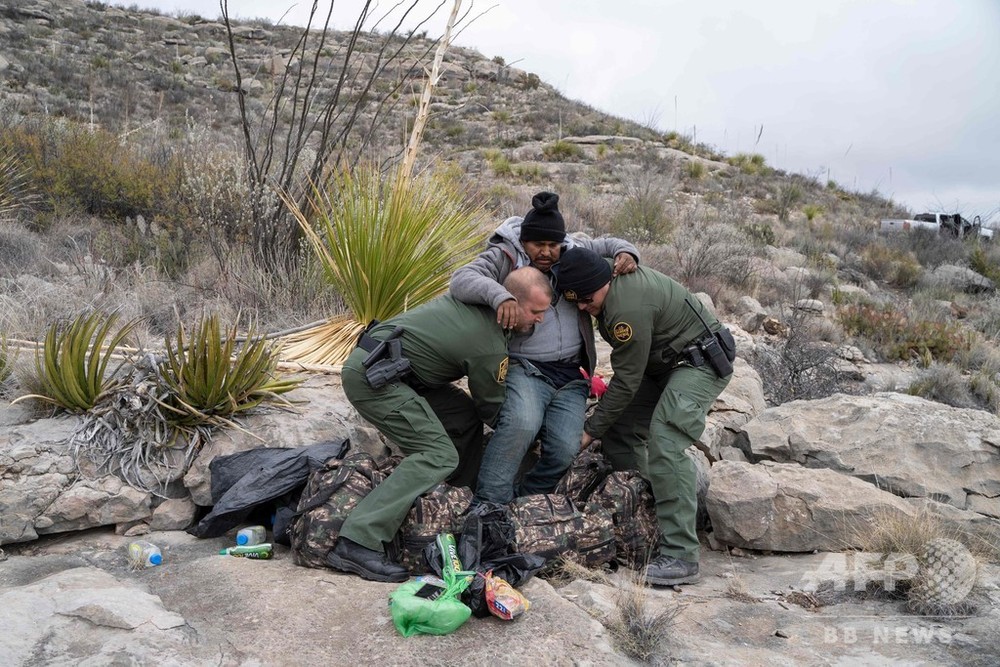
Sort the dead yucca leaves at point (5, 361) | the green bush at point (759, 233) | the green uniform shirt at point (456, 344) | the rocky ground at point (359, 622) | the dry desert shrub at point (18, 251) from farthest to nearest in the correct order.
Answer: the green bush at point (759, 233)
the dry desert shrub at point (18, 251)
the dead yucca leaves at point (5, 361)
the green uniform shirt at point (456, 344)
the rocky ground at point (359, 622)

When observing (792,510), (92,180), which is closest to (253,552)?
(792,510)

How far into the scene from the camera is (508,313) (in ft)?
12.5

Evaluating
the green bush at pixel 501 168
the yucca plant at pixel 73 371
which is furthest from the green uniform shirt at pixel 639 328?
the green bush at pixel 501 168

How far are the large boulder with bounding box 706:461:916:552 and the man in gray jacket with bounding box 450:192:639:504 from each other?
0.91 m

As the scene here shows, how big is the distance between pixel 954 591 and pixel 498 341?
7.63 feet

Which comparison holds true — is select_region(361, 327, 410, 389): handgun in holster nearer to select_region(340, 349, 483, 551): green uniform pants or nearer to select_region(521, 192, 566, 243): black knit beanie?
select_region(340, 349, 483, 551): green uniform pants

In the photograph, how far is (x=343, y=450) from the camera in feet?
13.8

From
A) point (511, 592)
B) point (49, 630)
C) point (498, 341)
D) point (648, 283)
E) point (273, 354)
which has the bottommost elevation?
point (49, 630)

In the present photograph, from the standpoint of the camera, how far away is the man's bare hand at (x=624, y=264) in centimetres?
410

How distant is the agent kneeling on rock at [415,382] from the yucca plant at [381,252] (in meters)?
1.34

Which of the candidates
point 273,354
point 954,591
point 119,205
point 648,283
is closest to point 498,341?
point 648,283

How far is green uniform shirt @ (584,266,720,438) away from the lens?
3961mm

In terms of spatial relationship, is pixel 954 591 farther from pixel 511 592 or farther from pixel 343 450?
pixel 343 450

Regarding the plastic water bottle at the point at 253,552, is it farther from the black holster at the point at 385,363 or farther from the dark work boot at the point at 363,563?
the black holster at the point at 385,363
